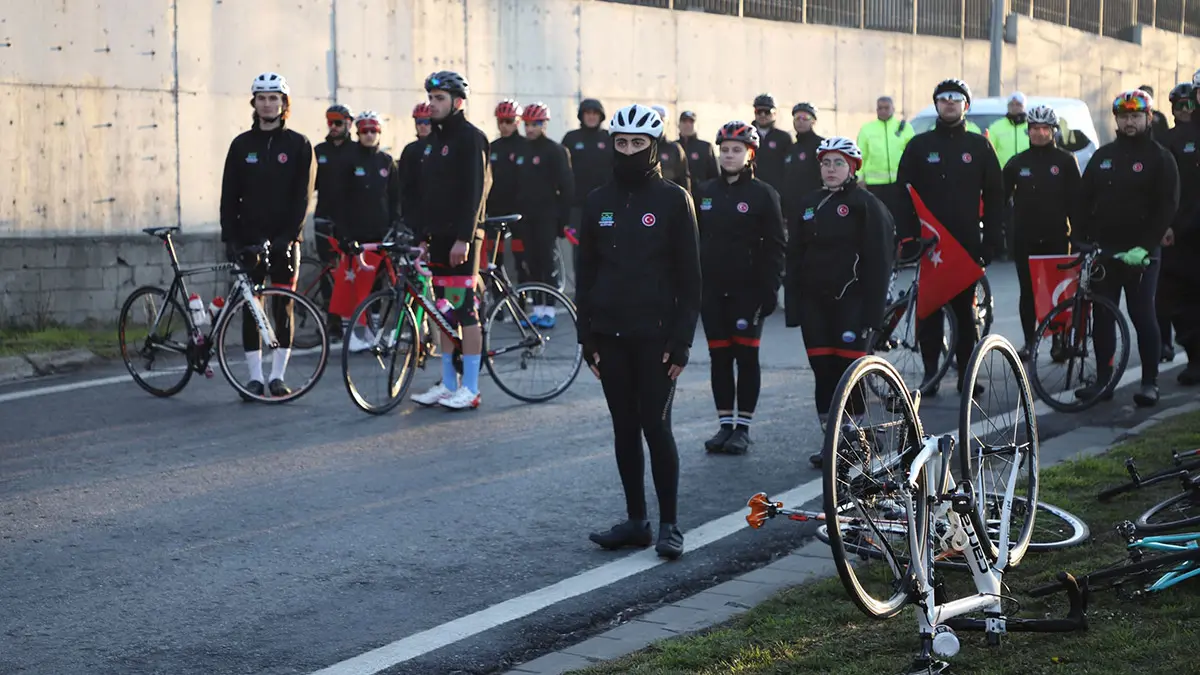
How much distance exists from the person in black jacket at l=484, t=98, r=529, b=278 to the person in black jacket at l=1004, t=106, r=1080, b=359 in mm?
5241

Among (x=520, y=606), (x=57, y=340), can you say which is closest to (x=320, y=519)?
(x=520, y=606)

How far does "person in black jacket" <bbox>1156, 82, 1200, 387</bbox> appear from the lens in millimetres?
11867

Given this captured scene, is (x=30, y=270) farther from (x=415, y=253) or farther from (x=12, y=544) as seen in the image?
(x=12, y=544)

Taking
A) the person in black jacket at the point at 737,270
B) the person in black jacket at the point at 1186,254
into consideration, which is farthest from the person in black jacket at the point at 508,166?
the person in black jacket at the point at 737,270

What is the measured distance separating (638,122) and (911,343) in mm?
4794

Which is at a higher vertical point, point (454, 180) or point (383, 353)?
point (454, 180)

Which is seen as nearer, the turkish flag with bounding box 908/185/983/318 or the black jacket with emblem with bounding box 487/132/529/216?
the turkish flag with bounding box 908/185/983/318

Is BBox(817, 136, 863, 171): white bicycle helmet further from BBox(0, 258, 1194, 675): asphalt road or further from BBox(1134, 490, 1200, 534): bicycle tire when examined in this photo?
BBox(1134, 490, 1200, 534): bicycle tire

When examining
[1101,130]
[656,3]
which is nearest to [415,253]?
[656,3]

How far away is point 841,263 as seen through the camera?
29.1 feet

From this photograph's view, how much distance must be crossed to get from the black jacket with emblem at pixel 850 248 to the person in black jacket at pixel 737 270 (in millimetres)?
418

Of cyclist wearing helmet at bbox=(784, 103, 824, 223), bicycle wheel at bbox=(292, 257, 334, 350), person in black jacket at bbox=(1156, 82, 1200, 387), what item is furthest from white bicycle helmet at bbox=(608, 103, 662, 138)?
cyclist wearing helmet at bbox=(784, 103, 824, 223)

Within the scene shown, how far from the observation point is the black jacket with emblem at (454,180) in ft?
35.0

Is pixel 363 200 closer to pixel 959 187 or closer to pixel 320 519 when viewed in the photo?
pixel 959 187
